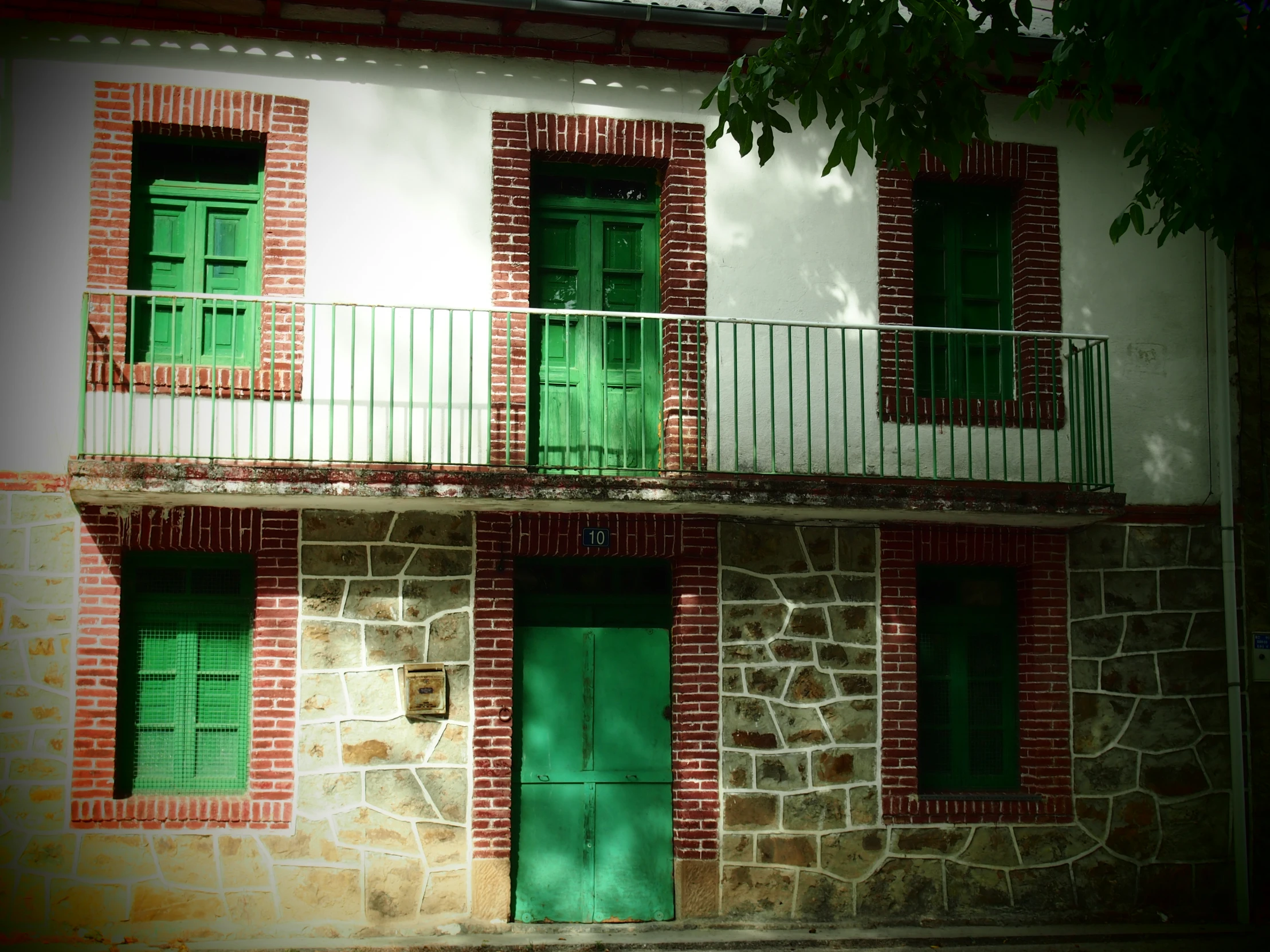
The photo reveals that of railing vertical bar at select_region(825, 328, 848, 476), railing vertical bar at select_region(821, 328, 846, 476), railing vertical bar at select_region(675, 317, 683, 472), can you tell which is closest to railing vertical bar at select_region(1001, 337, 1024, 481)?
railing vertical bar at select_region(825, 328, 848, 476)

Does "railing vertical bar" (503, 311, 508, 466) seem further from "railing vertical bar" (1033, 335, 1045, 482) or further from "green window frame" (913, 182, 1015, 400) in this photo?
"railing vertical bar" (1033, 335, 1045, 482)

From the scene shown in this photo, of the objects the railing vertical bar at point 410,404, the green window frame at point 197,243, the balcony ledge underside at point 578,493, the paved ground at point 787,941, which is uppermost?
the green window frame at point 197,243

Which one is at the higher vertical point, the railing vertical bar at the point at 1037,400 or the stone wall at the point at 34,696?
the railing vertical bar at the point at 1037,400

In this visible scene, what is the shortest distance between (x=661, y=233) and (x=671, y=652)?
128 inches

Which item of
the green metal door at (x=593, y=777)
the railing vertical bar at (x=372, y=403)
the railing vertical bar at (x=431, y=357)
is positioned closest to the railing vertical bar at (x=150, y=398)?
the railing vertical bar at (x=372, y=403)

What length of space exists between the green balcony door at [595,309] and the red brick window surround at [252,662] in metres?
2.12

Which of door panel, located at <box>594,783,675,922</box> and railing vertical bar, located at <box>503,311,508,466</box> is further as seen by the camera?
door panel, located at <box>594,783,675,922</box>

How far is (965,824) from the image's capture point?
8.96m

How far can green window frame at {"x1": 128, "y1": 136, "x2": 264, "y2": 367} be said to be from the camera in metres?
8.60

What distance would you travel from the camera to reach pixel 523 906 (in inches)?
339

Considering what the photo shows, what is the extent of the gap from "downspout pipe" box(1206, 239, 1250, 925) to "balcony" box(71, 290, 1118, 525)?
3.27ft

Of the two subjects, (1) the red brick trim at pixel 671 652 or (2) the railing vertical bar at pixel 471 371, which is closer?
(2) the railing vertical bar at pixel 471 371

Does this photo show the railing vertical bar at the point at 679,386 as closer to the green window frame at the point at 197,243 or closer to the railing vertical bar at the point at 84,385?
the green window frame at the point at 197,243

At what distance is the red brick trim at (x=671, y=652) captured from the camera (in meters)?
8.48
